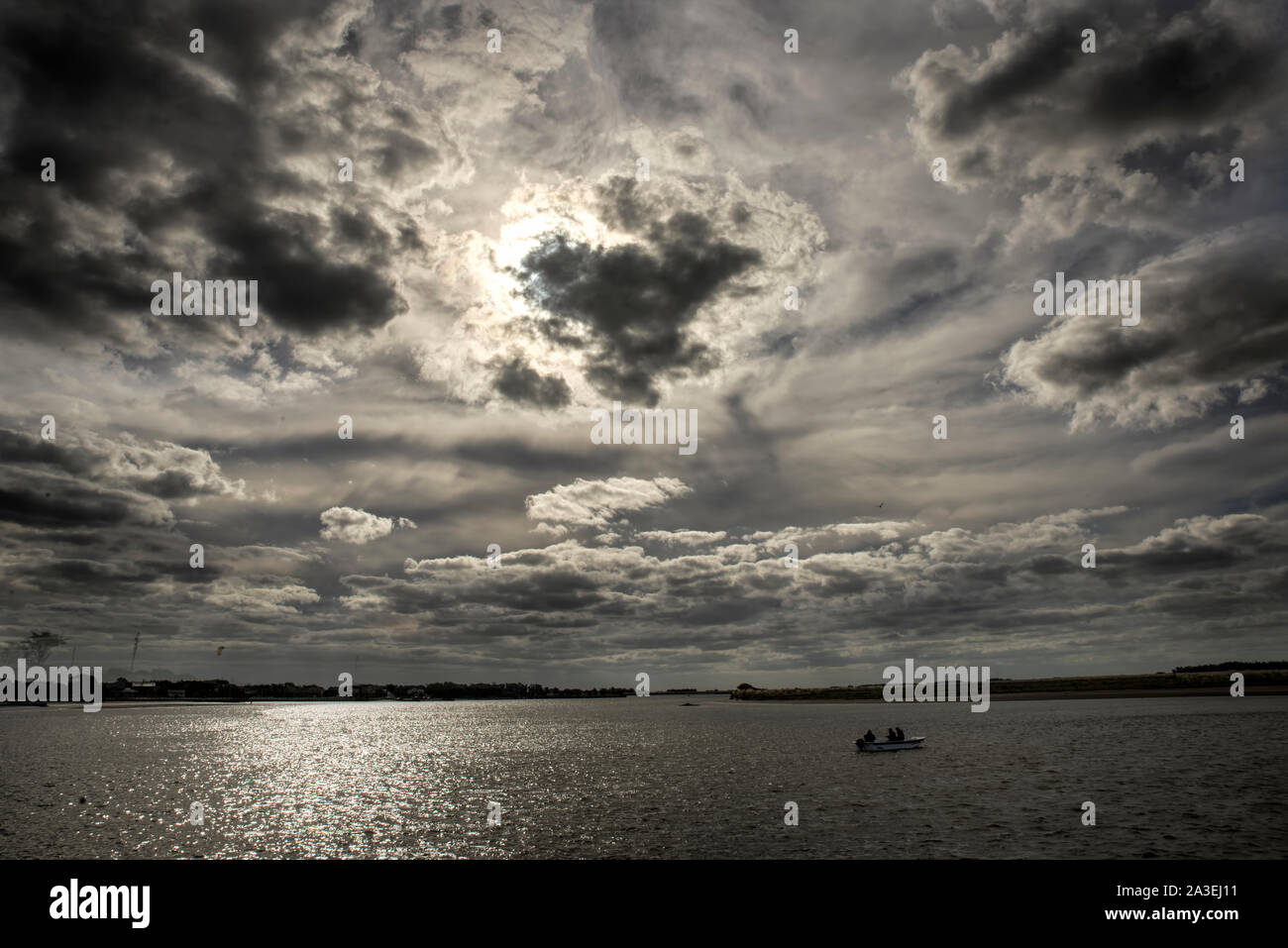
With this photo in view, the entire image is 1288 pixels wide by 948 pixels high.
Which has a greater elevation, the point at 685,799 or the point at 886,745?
the point at 685,799

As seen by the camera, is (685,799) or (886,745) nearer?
(685,799)

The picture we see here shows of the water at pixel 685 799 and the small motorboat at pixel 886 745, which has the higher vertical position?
the water at pixel 685 799

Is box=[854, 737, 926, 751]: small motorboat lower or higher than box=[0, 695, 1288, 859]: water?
lower

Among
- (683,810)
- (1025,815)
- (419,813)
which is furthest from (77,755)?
(1025,815)

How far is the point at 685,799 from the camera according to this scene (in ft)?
197

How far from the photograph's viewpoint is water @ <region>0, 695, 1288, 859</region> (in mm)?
43284

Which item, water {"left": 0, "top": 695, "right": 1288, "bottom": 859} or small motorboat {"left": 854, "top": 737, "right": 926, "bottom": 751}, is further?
small motorboat {"left": 854, "top": 737, "right": 926, "bottom": 751}

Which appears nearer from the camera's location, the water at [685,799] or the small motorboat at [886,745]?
the water at [685,799]

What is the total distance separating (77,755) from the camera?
110m

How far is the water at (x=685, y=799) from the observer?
142ft
